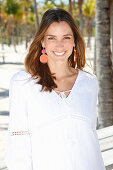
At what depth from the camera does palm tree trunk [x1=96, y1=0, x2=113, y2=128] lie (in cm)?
566

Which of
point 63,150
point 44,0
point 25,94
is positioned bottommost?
point 63,150

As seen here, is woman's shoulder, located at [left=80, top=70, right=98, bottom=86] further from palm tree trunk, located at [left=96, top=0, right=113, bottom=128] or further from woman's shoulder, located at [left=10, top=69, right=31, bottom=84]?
palm tree trunk, located at [left=96, top=0, right=113, bottom=128]

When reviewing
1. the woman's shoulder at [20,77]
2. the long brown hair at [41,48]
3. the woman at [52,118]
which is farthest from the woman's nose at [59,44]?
the woman's shoulder at [20,77]

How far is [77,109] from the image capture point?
207cm

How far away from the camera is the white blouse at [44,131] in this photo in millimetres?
2008

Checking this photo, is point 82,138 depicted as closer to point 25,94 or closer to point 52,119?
point 52,119

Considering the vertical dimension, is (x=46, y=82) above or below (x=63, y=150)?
above

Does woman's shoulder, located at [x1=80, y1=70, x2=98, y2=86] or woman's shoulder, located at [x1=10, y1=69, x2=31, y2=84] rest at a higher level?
woman's shoulder, located at [x1=10, y1=69, x2=31, y2=84]

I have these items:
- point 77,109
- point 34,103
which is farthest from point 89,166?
point 34,103

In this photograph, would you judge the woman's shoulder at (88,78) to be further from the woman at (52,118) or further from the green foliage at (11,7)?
the green foliage at (11,7)

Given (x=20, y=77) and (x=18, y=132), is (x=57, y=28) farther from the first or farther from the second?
(x=18, y=132)

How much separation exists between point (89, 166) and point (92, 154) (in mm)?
76

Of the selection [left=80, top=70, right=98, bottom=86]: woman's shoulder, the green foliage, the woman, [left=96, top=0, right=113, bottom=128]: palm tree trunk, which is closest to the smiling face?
the woman

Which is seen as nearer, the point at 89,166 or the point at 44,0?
the point at 89,166
